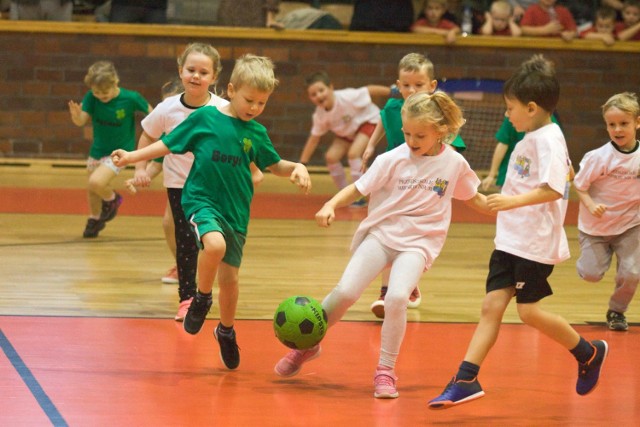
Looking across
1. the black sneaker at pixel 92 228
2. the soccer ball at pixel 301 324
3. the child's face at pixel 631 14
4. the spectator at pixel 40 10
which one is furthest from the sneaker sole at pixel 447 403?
the child's face at pixel 631 14

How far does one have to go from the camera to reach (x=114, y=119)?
28.7 feet

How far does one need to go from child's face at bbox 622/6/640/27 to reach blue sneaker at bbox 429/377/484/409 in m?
10.0

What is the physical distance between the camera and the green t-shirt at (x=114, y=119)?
874 cm

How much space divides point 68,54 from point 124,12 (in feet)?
2.76

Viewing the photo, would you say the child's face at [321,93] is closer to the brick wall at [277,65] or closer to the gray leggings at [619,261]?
the brick wall at [277,65]

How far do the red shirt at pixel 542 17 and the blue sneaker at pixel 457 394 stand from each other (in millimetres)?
9518

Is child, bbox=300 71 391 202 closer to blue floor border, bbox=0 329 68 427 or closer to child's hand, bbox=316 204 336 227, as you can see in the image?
blue floor border, bbox=0 329 68 427

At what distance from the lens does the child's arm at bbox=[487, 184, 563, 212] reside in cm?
422

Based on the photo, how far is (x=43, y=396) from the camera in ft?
14.0

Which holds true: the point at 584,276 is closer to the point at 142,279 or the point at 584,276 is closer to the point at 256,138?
the point at 256,138

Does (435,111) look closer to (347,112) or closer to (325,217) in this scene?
(325,217)

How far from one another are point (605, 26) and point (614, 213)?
7773mm

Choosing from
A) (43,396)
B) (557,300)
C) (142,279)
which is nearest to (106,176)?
(142,279)

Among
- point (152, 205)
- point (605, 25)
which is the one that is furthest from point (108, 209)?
point (605, 25)
